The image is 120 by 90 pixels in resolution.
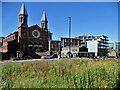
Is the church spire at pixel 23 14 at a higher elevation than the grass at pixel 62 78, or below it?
higher

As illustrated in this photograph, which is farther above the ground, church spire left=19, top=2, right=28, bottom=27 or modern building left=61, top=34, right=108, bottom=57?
church spire left=19, top=2, right=28, bottom=27

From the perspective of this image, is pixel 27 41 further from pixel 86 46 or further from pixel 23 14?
pixel 86 46

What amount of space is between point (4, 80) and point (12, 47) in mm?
14918

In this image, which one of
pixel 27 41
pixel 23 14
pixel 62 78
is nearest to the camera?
pixel 62 78

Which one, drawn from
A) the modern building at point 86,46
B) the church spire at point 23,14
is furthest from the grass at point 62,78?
the modern building at point 86,46

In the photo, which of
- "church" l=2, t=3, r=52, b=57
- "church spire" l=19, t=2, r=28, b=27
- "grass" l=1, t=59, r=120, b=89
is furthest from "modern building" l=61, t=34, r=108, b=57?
"grass" l=1, t=59, r=120, b=89

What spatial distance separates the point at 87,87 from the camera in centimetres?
312

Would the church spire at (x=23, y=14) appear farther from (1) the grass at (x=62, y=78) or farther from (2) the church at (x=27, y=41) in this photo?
(2) the church at (x=27, y=41)

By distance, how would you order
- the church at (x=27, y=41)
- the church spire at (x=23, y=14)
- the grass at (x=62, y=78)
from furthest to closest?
the church at (x=27, y=41)
the church spire at (x=23, y=14)
the grass at (x=62, y=78)

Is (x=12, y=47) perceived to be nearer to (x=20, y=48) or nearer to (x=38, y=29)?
(x=20, y=48)

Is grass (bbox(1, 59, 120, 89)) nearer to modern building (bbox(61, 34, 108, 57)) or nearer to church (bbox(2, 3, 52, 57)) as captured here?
church (bbox(2, 3, 52, 57))

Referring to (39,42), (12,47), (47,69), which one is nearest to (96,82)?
(47,69)

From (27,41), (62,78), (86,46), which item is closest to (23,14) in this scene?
(62,78)

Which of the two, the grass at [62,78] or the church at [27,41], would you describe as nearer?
the grass at [62,78]
